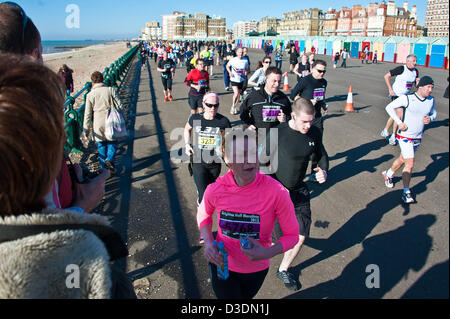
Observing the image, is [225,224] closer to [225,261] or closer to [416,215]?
[225,261]

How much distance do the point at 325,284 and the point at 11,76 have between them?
3531 mm

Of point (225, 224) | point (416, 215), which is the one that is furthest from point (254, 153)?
point (416, 215)

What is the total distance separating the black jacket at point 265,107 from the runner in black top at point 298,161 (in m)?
1.40

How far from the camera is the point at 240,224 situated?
2.44 meters

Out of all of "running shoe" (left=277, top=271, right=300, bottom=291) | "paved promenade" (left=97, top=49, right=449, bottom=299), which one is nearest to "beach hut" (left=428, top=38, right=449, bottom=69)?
"paved promenade" (left=97, top=49, right=449, bottom=299)

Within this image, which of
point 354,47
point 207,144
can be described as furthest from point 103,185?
point 354,47

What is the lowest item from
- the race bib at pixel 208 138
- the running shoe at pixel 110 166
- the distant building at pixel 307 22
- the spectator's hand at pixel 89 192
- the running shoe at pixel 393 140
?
the running shoe at pixel 110 166

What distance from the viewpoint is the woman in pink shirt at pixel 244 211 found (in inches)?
93.7

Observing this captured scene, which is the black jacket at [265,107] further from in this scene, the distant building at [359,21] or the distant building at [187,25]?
the distant building at [187,25]

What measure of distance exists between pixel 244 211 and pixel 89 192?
1.18 metres

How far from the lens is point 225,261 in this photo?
7.55ft

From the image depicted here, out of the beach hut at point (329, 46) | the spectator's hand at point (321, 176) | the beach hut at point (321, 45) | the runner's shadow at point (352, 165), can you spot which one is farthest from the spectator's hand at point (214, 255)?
the beach hut at point (321, 45)

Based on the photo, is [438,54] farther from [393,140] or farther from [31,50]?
[31,50]

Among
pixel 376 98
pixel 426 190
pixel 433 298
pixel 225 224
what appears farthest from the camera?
pixel 376 98
